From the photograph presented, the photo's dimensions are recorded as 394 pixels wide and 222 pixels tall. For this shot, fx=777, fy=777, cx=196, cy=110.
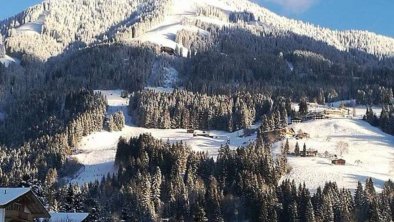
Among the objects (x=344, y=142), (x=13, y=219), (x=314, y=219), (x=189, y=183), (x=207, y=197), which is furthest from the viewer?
(x=344, y=142)

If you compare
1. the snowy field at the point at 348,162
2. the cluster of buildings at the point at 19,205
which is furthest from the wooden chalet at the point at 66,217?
the snowy field at the point at 348,162

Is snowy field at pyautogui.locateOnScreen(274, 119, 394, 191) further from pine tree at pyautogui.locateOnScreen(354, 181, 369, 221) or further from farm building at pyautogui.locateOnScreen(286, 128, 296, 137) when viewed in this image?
pine tree at pyautogui.locateOnScreen(354, 181, 369, 221)

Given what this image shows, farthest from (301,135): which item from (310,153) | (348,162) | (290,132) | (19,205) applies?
(19,205)

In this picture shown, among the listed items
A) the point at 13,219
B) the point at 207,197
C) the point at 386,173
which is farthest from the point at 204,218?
the point at 13,219

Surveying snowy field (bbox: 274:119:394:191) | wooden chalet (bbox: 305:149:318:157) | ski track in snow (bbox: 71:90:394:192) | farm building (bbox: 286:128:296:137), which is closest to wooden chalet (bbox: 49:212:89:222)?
ski track in snow (bbox: 71:90:394:192)

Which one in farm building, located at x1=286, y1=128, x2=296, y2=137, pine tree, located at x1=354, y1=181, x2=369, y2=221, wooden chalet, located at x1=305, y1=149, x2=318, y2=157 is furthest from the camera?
farm building, located at x1=286, y1=128, x2=296, y2=137

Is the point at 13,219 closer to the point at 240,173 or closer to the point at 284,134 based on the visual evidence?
the point at 240,173

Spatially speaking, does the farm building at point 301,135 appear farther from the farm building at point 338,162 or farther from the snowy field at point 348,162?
the farm building at point 338,162

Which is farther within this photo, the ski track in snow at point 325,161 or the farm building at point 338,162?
the farm building at point 338,162
